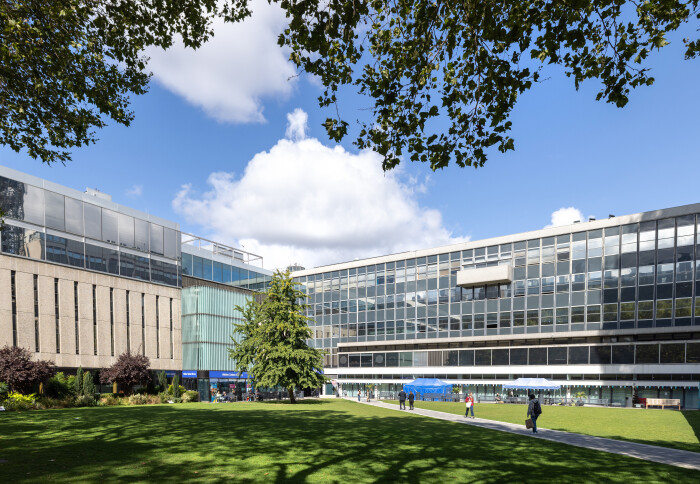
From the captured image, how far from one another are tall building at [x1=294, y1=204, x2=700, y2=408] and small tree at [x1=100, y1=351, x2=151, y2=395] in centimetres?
1640

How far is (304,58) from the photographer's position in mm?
9664

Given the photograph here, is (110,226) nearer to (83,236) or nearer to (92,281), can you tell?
(83,236)

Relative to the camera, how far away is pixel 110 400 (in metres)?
38.7

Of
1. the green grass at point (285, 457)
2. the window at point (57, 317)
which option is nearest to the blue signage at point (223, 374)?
the window at point (57, 317)

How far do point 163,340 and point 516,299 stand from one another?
39317mm

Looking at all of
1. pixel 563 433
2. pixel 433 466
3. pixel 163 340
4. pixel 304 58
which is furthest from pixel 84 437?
pixel 163 340

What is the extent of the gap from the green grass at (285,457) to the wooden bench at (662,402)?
111 feet

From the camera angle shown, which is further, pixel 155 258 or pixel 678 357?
pixel 155 258

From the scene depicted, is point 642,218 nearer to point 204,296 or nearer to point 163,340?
point 204,296

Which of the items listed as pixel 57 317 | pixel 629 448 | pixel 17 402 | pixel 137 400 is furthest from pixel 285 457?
pixel 57 317

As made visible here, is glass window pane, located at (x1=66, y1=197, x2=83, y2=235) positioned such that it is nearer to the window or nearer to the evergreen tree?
the window

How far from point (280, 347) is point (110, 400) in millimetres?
13732

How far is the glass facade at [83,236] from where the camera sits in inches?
1585

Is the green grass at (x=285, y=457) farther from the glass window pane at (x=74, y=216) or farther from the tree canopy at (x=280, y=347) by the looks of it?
the glass window pane at (x=74, y=216)
